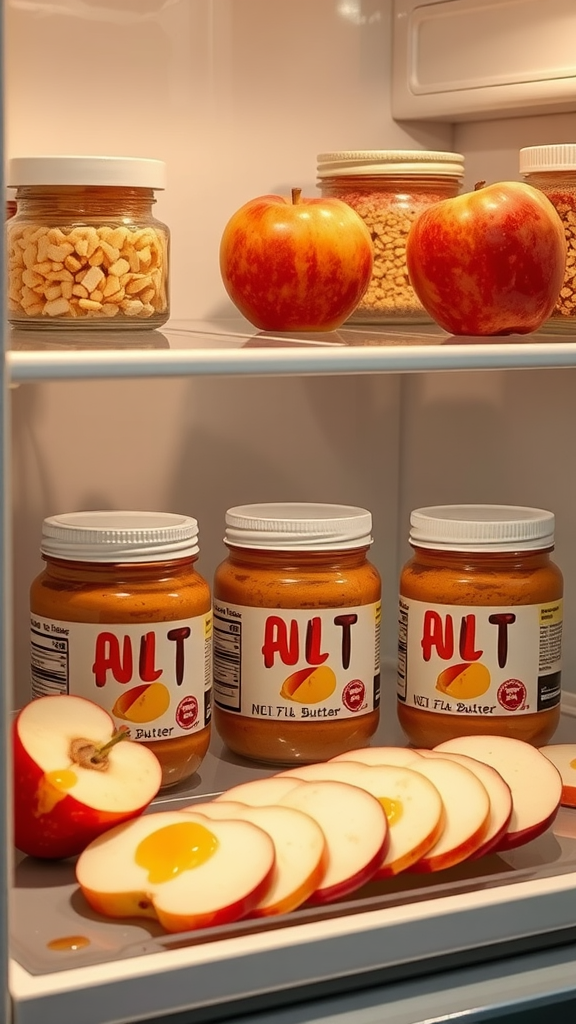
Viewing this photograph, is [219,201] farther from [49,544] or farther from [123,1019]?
[123,1019]

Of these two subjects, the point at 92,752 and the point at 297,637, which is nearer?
the point at 92,752

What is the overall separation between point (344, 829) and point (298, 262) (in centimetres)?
41

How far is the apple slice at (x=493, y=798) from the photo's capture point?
96 centimetres

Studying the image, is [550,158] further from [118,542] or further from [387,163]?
[118,542]

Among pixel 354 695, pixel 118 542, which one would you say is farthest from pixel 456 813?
pixel 118 542

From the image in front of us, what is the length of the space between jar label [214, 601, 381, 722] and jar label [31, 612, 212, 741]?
0.05 meters

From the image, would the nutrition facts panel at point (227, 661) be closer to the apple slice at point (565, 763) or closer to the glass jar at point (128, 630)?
the glass jar at point (128, 630)

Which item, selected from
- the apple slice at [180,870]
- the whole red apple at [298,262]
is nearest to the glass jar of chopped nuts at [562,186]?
the whole red apple at [298,262]

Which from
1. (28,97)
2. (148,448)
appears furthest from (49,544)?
(28,97)

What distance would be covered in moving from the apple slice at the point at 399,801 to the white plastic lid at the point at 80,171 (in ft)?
1.43

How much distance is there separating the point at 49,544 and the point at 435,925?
40 cm

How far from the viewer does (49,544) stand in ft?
3.53

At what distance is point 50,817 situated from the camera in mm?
930

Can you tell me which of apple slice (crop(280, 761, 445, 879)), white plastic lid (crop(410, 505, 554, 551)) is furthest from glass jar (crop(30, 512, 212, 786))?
white plastic lid (crop(410, 505, 554, 551))
